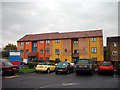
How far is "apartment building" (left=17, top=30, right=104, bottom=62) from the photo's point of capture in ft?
124

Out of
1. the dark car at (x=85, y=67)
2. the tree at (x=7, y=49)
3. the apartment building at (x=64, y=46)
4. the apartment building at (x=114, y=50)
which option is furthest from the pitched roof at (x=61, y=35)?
the tree at (x=7, y=49)

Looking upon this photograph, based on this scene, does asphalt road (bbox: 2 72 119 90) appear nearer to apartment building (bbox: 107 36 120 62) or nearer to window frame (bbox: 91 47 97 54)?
window frame (bbox: 91 47 97 54)

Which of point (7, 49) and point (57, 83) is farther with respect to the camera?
point (7, 49)

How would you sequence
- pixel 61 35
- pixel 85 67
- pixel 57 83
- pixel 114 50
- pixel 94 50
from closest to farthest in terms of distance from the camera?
pixel 57 83 < pixel 85 67 < pixel 94 50 < pixel 61 35 < pixel 114 50

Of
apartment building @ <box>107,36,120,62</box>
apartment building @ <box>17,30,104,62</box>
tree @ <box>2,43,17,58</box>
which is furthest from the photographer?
tree @ <box>2,43,17,58</box>

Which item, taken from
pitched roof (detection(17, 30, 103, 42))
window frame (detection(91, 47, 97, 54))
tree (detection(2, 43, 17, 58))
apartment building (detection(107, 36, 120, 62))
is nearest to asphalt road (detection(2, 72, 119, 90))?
window frame (detection(91, 47, 97, 54))

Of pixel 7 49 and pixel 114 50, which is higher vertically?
pixel 7 49

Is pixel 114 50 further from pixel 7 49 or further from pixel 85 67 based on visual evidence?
pixel 7 49

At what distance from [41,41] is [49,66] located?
88.2 feet

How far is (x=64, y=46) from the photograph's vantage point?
135 ft

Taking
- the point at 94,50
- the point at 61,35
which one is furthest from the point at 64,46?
the point at 94,50

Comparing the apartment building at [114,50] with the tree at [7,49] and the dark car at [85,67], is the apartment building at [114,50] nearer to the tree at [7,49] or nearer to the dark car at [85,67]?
the dark car at [85,67]

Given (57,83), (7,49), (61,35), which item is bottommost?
(57,83)

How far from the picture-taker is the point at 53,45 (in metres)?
42.7
